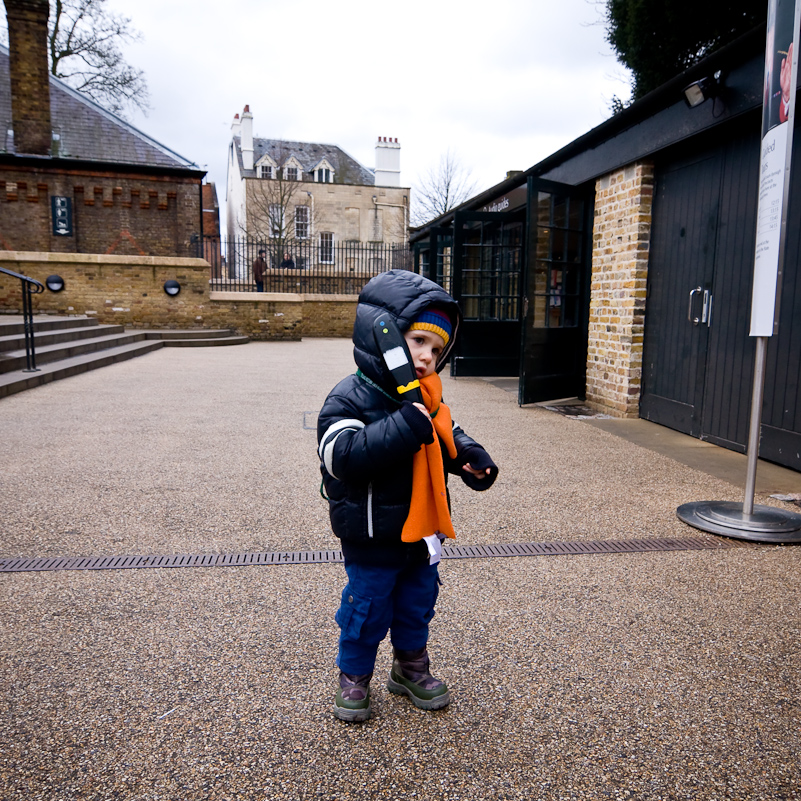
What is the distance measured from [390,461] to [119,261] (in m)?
16.3

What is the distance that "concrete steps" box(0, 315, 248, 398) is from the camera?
29.6 ft

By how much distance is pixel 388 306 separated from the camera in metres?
1.89

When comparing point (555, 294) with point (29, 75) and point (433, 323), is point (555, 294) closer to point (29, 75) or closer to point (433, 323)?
point (433, 323)

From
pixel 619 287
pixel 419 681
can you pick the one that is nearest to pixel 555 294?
pixel 619 287

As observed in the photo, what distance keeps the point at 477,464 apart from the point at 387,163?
42.7m

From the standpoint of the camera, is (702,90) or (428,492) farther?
(702,90)

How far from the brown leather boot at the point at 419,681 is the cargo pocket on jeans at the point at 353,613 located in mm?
233

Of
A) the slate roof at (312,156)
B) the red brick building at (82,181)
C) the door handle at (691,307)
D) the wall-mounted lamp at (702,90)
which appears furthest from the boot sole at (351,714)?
the slate roof at (312,156)

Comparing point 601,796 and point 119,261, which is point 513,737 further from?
point 119,261

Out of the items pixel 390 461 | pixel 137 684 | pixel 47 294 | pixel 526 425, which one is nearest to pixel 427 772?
pixel 390 461

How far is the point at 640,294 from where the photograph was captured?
7047 mm

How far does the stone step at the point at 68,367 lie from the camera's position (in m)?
8.23

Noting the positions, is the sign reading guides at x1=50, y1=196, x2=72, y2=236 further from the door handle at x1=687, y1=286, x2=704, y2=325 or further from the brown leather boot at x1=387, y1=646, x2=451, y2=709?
the brown leather boot at x1=387, y1=646, x2=451, y2=709

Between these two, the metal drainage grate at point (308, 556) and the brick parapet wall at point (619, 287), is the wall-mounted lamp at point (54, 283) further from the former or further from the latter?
the metal drainage grate at point (308, 556)
